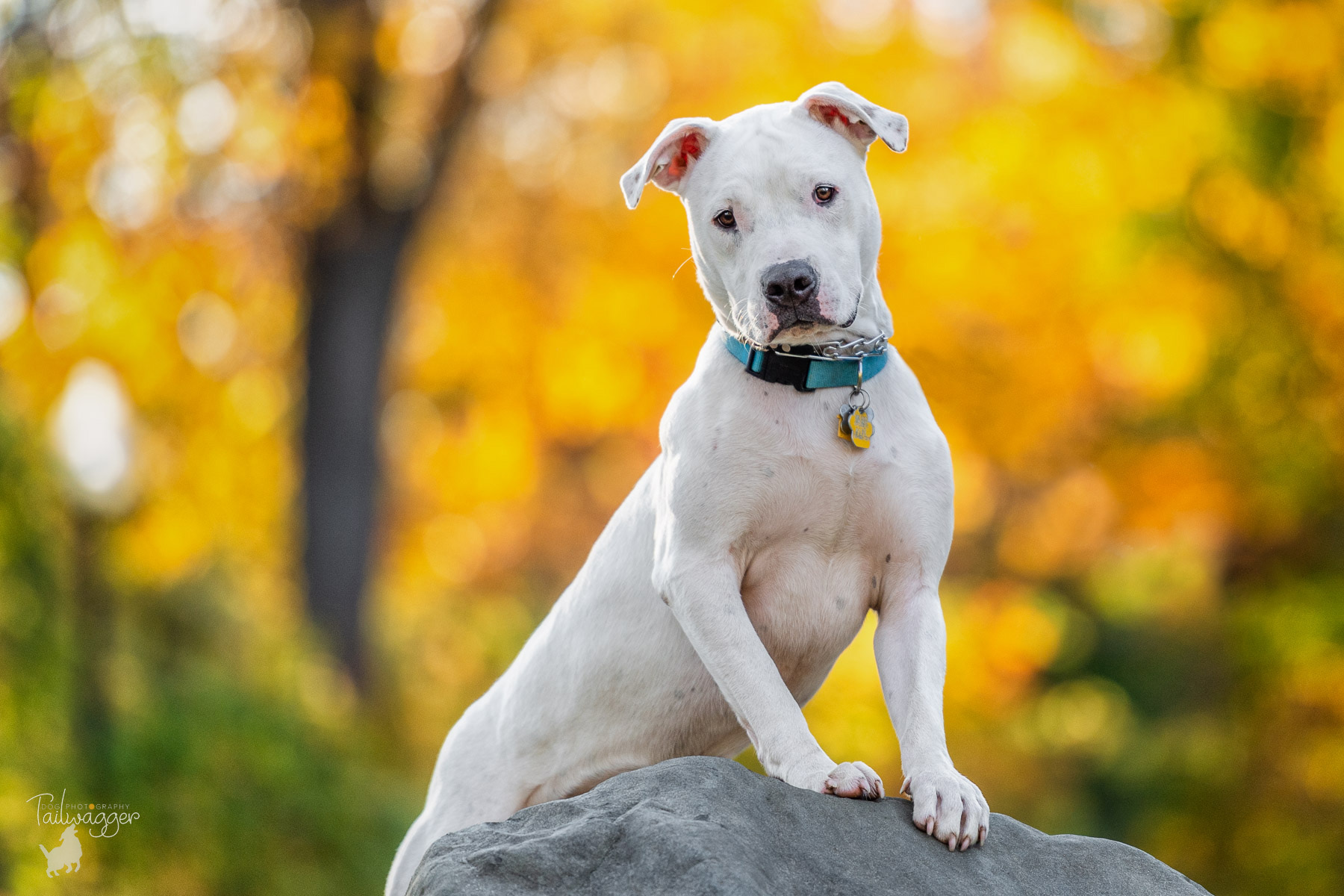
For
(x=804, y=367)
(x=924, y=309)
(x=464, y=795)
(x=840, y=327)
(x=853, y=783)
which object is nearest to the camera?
(x=853, y=783)

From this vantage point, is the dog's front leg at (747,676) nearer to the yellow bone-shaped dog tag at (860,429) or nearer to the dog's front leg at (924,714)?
the dog's front leg at (924,714)

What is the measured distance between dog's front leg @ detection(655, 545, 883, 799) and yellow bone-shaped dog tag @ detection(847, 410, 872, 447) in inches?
16.5

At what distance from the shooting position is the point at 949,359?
1123cm

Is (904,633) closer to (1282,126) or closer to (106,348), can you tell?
(1282,126)

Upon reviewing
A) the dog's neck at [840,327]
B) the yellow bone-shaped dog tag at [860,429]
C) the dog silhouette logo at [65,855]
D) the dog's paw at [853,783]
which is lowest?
the dog silhouette logo at [65,855]

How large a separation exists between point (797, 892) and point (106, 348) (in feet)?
30.9

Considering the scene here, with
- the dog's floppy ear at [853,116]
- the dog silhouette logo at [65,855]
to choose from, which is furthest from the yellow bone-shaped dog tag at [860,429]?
the dog silhouette logo at [65,855]

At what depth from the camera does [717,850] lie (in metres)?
2.41

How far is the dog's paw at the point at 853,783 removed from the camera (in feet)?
8.79

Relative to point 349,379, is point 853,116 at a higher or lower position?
higher

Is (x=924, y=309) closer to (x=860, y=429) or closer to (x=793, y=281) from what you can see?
(x=860, y=429)

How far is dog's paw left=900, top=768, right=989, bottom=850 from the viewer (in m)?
2.69

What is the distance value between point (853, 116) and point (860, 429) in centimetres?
82

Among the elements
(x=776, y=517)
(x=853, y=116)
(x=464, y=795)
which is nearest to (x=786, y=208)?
(x=853, y=116)
